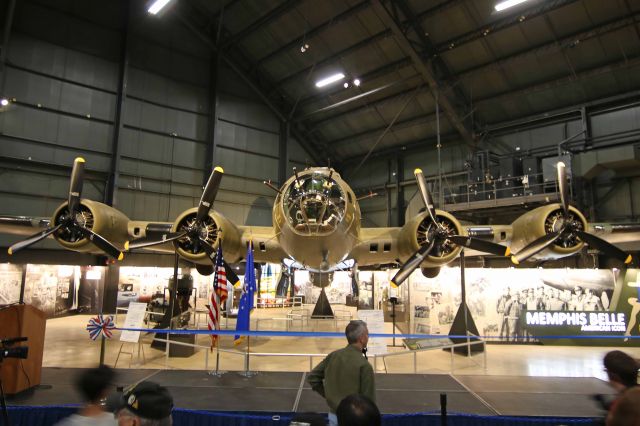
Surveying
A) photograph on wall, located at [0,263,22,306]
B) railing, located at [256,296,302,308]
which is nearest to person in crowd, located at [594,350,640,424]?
photograph on wall, located at [0,263,22,306]

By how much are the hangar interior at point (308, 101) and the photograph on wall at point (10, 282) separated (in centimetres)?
248

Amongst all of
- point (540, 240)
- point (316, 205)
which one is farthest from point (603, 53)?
point (316, 205)

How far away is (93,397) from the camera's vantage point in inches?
109

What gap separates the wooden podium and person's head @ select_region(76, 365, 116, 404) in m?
4.69

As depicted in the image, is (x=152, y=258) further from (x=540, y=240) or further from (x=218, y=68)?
(x=540, y=240)

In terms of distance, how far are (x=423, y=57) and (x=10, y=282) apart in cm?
2312

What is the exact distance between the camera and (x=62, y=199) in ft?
71.9

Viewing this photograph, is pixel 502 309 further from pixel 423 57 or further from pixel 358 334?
pixel 423 57

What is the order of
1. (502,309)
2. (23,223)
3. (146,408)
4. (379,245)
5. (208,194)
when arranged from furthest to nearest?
(502,309)
(379,245)
(23,223)
(208,194)
(146,408)

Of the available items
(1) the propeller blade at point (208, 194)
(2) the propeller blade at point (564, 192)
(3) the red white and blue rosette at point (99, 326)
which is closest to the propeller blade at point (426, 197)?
(2) the propeller blade at point (564, 192)

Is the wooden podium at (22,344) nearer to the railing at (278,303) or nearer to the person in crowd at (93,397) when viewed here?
the person in crowd at (93,397)

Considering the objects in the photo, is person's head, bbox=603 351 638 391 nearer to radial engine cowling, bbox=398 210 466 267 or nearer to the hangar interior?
radial engine cowling, bbox=398 210 466 267

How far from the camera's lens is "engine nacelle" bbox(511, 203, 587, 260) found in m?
10.5

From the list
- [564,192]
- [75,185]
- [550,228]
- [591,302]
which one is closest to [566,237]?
[550,228]
